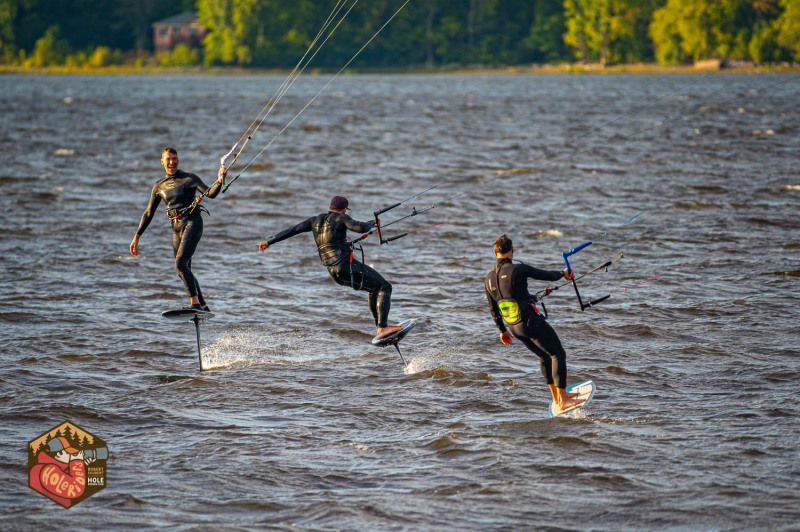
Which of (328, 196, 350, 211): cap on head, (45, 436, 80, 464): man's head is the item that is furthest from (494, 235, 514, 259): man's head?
(45, 436, 80, 464): man's head

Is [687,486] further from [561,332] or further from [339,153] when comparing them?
[339,153]

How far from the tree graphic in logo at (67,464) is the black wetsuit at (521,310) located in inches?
221

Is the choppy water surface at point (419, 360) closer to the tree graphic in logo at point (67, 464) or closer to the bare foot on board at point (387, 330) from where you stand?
the tree graphic in logo at point (67, 464)

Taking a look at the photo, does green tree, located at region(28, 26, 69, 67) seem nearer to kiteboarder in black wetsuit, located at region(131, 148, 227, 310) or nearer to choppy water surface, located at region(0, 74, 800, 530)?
choppy water surface, located at region(0, 74, 800, 530)

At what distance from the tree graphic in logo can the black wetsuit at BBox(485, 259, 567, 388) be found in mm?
5612

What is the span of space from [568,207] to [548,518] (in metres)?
25.9

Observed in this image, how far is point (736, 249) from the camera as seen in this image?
29.4 metres

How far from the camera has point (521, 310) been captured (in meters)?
15.5

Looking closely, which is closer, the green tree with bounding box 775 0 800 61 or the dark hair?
the dark hair

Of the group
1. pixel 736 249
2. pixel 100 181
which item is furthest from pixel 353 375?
pixel 100 181

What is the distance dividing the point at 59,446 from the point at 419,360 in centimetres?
669

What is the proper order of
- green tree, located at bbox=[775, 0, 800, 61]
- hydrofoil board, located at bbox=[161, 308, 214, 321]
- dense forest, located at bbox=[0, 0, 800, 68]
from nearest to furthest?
1. hydrofoil board, located at bbox=[161, 308, 214, 321]
2. green tree, located at bbox=[775, 0, 800, 61]
3. dense forest, located at bbox=[0, 0, 800, 68]

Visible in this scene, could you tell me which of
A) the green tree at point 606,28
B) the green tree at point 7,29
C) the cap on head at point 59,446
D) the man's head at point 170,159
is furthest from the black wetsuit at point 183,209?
the green tree at point 7,29

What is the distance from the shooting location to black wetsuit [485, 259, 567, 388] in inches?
605
